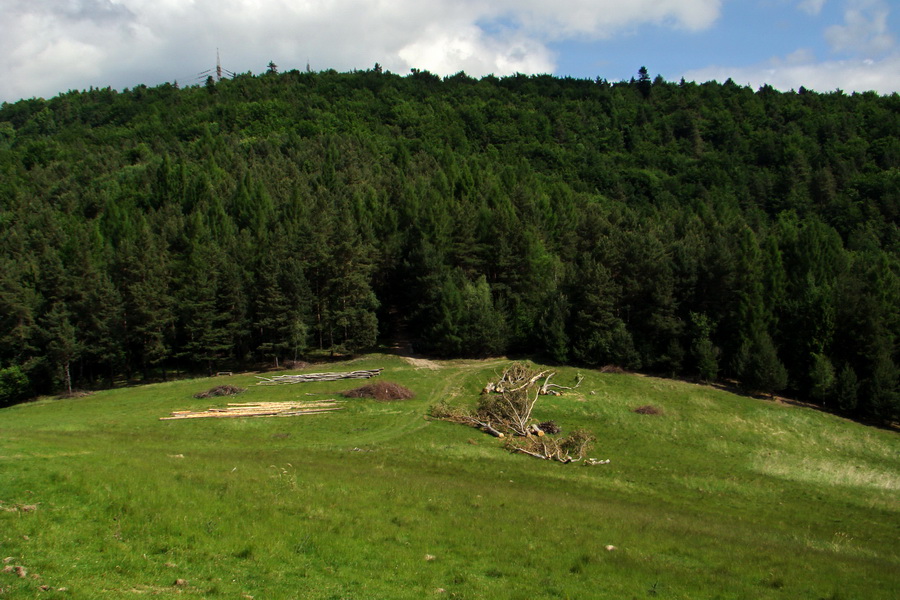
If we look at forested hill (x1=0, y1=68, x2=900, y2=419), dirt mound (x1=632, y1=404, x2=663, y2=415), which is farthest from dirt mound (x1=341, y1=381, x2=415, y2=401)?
dirt mound (x1=632, y1=404, x2=663, y2=415)

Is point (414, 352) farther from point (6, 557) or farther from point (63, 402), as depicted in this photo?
point (6, 557)

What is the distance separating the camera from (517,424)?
137ft

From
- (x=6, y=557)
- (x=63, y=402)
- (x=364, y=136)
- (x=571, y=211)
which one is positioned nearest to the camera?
(x=6, y=557)

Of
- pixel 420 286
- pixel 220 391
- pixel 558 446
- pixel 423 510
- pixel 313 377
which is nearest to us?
pixel 423 510

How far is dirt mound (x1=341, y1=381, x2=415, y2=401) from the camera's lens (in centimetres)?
4781

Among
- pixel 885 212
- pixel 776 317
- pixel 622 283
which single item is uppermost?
pixel 885 212

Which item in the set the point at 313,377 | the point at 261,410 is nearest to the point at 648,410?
the point at 313,377

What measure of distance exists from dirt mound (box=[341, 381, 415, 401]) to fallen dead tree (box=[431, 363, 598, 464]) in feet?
16.1

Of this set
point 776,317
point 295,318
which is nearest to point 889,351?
point 776,317

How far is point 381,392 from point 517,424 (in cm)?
1222

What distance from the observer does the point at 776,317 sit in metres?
61.4

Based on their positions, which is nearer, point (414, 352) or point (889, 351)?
point (889, 351)

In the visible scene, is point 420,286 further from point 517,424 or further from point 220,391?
point 517,424

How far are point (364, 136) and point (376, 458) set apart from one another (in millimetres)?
152278
